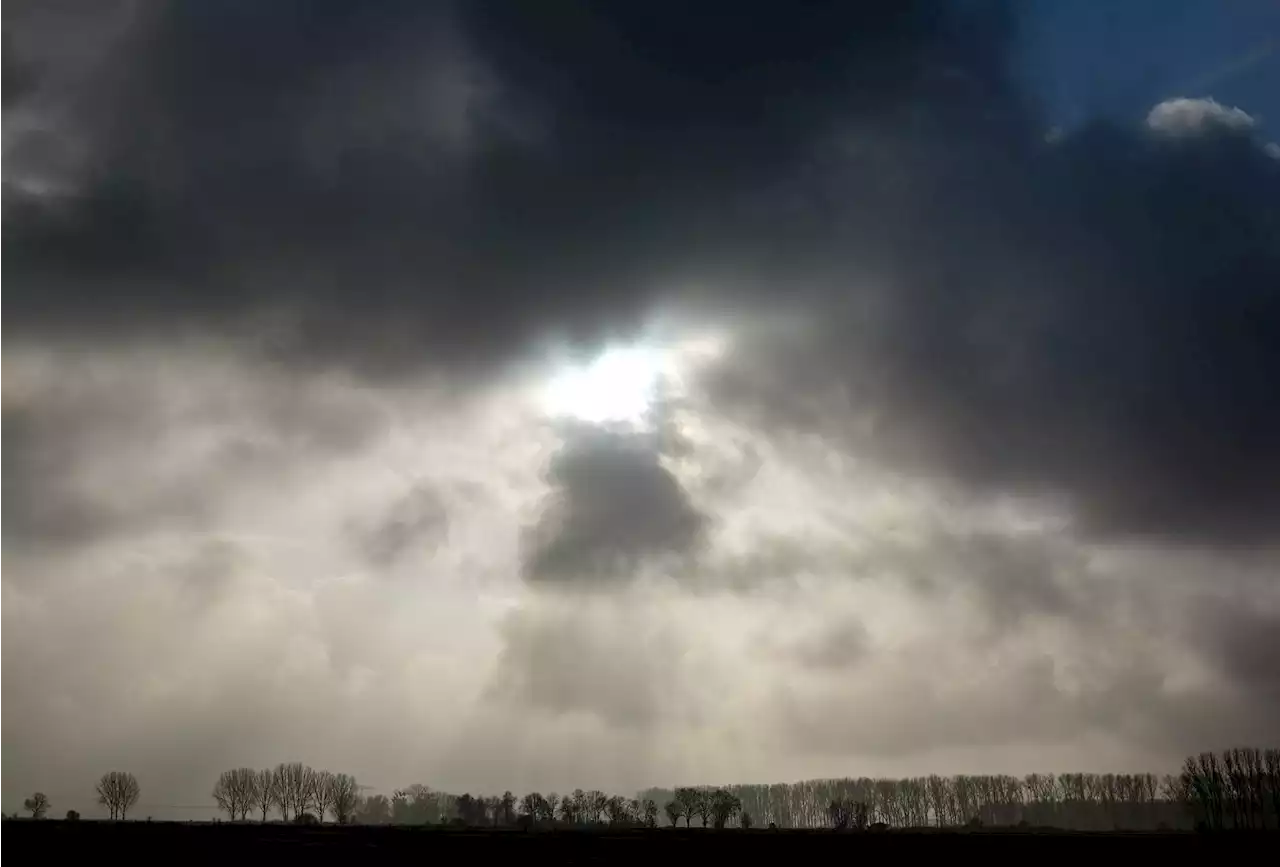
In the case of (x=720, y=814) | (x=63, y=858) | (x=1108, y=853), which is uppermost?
(x=63, y=858)

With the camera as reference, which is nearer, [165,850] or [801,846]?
[165,850]

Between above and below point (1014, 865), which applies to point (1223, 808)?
below

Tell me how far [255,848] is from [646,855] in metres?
31.4

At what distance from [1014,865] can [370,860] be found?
147ft

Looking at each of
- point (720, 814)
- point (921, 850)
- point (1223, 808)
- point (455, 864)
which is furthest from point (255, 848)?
point (1223, 808)

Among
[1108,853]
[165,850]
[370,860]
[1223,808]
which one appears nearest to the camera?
[370,860]

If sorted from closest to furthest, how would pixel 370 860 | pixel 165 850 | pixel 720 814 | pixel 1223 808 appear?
pixel 370 860 → pixel 165 850 → pixel 1223 808 → pixel 720 814

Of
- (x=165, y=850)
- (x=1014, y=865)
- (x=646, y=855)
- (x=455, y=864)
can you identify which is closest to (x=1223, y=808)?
(x=1014, y=865)

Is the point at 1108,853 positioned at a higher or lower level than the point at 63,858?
lower

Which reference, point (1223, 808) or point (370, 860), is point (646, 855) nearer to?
point (370, 860)

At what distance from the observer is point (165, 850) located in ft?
217

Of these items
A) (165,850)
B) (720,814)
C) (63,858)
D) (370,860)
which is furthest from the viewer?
(720,814)

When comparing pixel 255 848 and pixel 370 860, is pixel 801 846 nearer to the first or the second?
pixel 370 860

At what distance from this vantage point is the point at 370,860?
201ft
